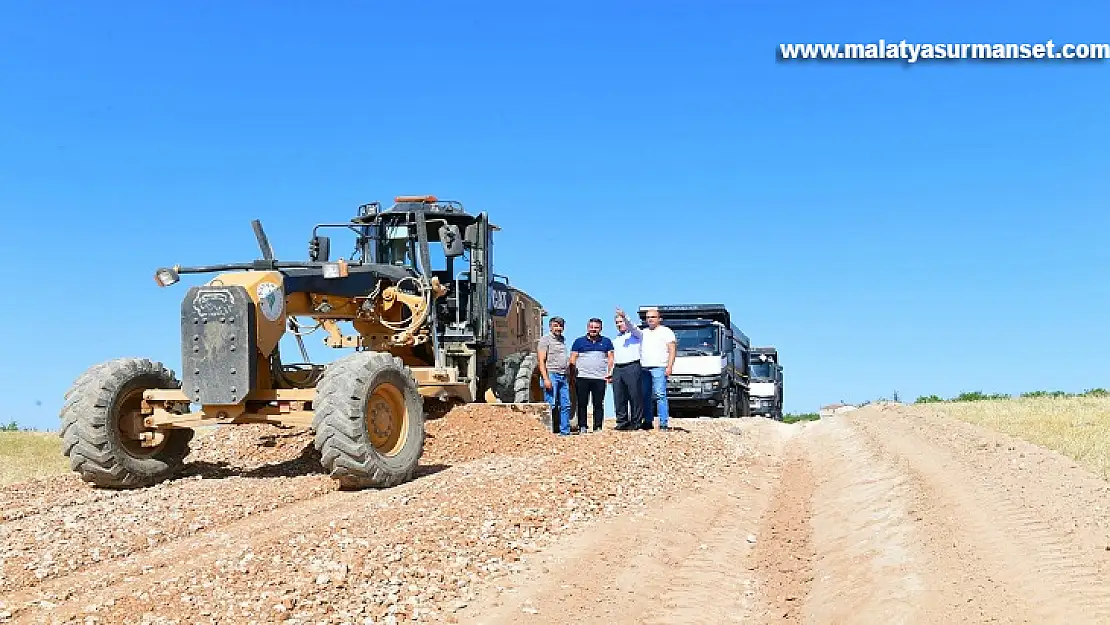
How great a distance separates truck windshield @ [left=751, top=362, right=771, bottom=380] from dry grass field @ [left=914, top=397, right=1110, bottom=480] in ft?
42.5

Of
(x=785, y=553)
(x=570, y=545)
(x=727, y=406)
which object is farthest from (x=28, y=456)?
(x=727, y=406)

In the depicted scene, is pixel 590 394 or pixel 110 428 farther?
pixel 590 394

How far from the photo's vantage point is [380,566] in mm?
6625

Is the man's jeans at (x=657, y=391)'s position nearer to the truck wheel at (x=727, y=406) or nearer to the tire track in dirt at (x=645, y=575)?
the tire track in dirt at (x=645, y=575)

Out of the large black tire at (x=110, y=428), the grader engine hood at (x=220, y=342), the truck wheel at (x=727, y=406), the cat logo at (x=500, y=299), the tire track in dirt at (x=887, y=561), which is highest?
the cat logo at (x=500, y=299)

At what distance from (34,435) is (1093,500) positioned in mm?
19112

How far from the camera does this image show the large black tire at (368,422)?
31.3 feet

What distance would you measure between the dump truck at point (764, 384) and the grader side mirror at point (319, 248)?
1012 inches

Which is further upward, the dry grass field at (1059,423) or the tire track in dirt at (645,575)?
the dry grass field at (1059,423)

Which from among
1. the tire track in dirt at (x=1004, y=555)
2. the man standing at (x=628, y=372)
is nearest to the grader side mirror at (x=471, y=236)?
the man standing at (x=628, y=372)

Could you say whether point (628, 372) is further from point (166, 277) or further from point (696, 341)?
point (696, 341)

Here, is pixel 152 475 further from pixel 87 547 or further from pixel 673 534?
pixel 673 534

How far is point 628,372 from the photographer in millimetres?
15031

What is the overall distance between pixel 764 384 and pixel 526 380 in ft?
77.2
